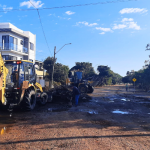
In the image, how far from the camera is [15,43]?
2936cm

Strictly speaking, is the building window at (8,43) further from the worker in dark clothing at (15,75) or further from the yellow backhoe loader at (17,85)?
the worker in dark clothing at (15,75)

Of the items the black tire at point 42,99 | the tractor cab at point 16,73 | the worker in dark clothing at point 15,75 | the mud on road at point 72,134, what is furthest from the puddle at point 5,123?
the black tire at point 42,99

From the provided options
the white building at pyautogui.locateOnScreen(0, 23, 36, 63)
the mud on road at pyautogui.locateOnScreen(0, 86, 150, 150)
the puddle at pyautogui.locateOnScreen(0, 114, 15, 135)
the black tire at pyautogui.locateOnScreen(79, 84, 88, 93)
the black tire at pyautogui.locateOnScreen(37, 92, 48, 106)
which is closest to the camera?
the mud on road at pyautogui.locateOnScreen(0, 86, 150, 150)

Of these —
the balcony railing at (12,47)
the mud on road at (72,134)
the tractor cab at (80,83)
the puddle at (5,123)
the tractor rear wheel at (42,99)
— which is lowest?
the mud on road at (72,134)

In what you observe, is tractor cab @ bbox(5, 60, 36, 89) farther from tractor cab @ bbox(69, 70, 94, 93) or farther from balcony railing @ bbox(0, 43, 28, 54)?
balcony railing @ bbox(0, 43, 28, 54)

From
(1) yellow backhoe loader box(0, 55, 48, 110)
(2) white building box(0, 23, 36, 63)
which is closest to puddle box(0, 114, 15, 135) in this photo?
(1) yellow backhoe loader box(0, 55, 48, 110)

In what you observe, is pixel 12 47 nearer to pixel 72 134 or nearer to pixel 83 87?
pixel 83 87

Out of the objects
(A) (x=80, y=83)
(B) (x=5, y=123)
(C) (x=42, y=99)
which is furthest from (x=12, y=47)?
(B) (x=5, y=123)

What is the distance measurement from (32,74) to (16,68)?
161 centimetres

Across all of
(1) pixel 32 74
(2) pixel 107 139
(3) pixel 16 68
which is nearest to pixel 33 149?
(2) pixel 107 139

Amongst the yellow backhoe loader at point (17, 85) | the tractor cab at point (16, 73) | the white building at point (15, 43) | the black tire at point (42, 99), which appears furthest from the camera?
the white building at point (15, 43)

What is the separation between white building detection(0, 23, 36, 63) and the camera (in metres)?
27.6

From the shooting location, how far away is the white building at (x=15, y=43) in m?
27.6

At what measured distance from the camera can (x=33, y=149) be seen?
4.43 metres
